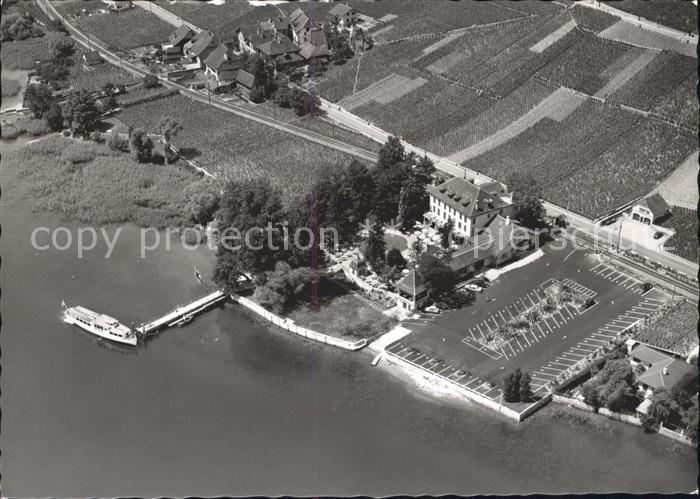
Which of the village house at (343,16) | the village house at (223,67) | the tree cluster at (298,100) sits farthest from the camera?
the village house at (343,16)

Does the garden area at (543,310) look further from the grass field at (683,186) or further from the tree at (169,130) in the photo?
the tree at (169,130)

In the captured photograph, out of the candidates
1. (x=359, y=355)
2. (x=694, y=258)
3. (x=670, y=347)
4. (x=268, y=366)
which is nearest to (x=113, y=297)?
(x=268, y=366)

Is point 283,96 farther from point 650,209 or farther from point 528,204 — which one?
point 650,209

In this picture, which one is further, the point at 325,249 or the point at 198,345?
the point at 325,249

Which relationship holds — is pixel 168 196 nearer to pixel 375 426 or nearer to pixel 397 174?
pixel 397 174

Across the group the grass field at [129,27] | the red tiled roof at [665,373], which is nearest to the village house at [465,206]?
the red tiled roof at [665,373]

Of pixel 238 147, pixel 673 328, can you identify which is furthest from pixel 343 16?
pixel 673 328
